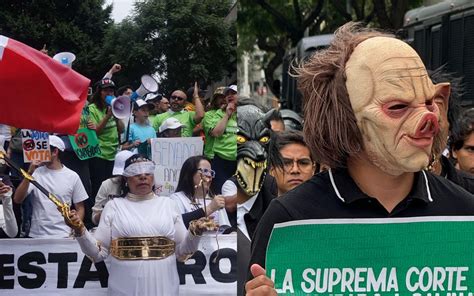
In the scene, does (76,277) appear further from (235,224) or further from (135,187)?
(235,224)

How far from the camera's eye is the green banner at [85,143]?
3.79m

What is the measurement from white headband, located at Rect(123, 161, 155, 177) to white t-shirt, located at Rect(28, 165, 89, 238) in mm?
185

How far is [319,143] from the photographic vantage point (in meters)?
2.27

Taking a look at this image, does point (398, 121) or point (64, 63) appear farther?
point (64, 63)

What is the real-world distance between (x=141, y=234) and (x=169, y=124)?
17.8 inches

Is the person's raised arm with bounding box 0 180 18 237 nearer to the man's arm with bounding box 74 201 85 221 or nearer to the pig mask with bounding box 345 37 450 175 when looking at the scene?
the man's arm with bounding box 74 201 85 221

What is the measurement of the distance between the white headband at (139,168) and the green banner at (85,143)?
136mm

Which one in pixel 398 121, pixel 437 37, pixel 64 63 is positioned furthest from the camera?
pixel 437 37

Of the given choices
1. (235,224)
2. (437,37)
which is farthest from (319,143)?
(437,37)

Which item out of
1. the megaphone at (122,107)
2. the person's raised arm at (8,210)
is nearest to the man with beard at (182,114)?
the megaphone at (122,107)

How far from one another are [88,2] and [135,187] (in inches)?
29.6

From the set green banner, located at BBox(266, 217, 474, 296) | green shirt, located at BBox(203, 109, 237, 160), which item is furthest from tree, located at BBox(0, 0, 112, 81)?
green banner, located at BBox(266, 217, 474, 296)

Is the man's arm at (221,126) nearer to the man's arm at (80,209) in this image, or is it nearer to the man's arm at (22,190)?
the man's arm at (80,209)

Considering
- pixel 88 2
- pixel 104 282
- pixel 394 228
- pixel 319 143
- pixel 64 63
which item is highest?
pixel 88 2
